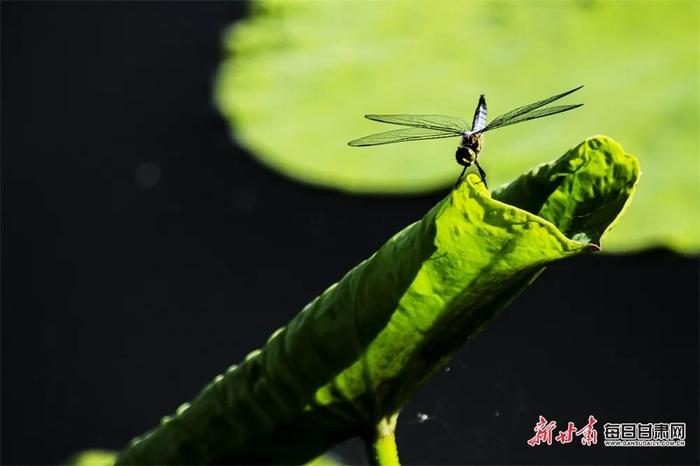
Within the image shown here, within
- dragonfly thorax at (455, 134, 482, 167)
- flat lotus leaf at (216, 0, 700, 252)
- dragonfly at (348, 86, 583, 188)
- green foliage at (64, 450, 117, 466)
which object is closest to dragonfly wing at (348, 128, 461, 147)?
dragonfly at (348, 86, 583, 188)

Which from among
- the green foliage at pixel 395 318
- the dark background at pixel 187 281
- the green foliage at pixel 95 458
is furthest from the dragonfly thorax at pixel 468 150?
the green foliage at pixel 95 458

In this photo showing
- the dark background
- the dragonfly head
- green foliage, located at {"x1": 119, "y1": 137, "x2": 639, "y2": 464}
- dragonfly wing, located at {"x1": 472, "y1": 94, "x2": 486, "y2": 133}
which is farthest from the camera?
the dark background

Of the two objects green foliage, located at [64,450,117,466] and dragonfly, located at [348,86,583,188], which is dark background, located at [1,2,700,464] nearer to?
green foliage, located at [64,450,117,466]

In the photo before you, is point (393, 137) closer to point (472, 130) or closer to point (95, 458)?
point (472, 130)

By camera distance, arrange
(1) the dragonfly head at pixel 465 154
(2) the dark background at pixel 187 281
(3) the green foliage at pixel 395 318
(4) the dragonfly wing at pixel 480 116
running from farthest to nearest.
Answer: (2) the dark background at pixel 187 281
(4) the dragonfly wing at pixel 480 116
(1) the dragonfly head at pixel 465 154
(3) the green foliage at pixel 395 318

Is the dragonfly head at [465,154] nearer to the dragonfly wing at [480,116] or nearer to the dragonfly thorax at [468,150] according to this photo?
the dragonfly thorax at [468,150]

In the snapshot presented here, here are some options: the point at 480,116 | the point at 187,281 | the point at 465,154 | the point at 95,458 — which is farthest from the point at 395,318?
the point at 187,281

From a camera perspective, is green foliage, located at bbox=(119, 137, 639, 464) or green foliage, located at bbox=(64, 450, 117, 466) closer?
green foliage, located at bbox=(119, 137, 639, 464)
